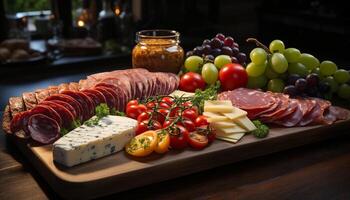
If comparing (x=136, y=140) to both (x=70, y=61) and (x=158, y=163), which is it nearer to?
(x=158, y=163)

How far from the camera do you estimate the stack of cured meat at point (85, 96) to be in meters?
1.35

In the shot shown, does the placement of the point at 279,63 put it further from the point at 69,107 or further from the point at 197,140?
the point at 69,107

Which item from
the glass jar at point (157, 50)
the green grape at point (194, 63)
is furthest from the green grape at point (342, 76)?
the glass jar at point (157, 50)

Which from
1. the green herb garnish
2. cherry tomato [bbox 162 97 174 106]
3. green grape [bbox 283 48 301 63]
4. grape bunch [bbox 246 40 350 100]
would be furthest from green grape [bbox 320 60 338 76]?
cherry tomato [bbox 162 97 174 106]

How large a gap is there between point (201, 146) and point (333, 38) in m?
2.52

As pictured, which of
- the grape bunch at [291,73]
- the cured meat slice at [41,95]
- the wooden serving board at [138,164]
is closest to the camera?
the wooden serving board at [138,164]

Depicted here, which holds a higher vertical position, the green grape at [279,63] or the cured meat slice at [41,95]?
the green grape at [279,63]

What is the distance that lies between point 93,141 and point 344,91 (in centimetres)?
111

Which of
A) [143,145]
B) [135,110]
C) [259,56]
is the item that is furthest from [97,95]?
[259,56]

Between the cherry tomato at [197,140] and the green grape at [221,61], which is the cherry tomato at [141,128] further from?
the green grape at [221,61]

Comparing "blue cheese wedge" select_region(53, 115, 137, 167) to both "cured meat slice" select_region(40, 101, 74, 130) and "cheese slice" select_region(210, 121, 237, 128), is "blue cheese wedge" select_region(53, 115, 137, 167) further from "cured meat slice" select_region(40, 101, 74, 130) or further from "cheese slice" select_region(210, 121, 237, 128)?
"cheese slice" select_region(210, 121, 237, 128)

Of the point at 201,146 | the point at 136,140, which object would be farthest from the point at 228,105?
the point at 136,140

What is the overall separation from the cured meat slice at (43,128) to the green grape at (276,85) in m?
0.90

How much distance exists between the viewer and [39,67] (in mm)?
2832
